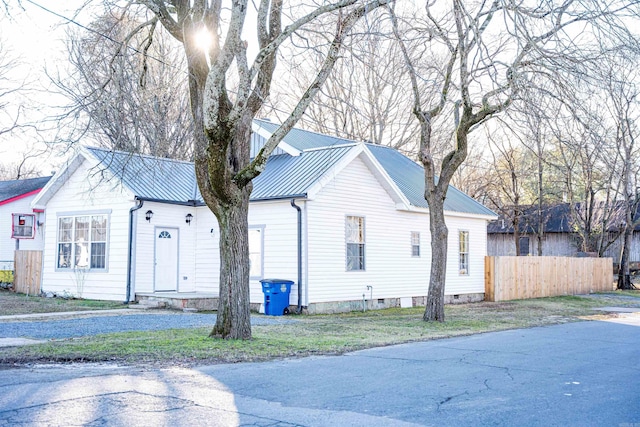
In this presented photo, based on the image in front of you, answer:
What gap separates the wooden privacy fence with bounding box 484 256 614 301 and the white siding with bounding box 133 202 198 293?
495 inches

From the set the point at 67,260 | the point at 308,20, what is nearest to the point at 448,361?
the point at 308,20

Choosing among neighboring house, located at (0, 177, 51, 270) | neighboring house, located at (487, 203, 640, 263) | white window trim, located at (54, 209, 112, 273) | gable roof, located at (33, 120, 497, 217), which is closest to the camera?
gable roof, located at (33, 120, 497, 217)

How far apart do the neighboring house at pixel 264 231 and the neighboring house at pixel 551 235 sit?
66.9 ft

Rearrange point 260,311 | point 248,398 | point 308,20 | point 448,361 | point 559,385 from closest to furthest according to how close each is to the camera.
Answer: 1. point 248,398
2. point 559,385
3. point 448,361
4. point 308,20
5. point 260,311

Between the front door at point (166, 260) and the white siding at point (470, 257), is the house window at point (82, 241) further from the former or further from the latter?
the white siding at point (470, 257)

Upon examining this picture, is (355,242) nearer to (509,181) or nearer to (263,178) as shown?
(263,178)

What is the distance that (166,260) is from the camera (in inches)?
851

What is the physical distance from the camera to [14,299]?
22.4 metres

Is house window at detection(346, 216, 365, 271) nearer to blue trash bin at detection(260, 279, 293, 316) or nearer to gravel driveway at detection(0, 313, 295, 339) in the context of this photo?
blue trash bin at detection(260, 279, 293, 316)

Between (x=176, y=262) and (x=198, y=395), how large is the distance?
14610 mm

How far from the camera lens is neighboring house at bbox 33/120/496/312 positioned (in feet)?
64.8

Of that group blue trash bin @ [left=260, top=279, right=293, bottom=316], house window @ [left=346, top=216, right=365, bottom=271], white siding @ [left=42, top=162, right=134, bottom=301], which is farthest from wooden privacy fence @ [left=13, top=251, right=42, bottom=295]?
house window @ [left=346, top=216, right=365, bottom=271]

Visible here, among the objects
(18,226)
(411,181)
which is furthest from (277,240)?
(18,226)

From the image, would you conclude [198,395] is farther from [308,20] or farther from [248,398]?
[308,20]
